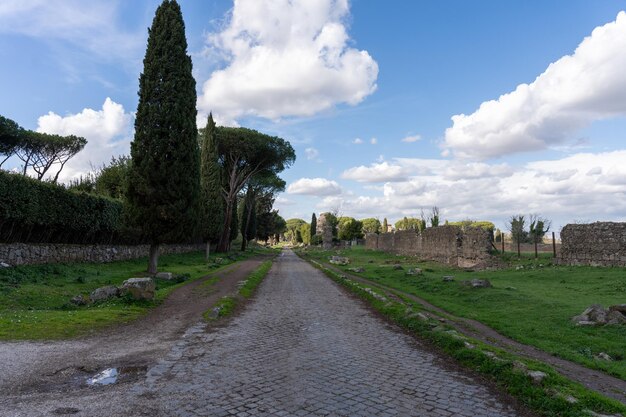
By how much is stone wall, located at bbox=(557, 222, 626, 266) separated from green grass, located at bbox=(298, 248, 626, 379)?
125cm

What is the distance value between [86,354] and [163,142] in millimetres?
15388

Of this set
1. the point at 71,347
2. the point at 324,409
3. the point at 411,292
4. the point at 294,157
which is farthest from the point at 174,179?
the point at 294,157

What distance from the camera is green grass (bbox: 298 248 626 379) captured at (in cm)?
862

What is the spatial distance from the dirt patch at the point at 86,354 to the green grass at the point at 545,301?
7.39m

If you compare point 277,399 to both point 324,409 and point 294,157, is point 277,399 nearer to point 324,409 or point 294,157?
point 324,409

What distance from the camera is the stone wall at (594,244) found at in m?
21.0

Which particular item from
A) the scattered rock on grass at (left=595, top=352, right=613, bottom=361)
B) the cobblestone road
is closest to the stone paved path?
the cobblestone road

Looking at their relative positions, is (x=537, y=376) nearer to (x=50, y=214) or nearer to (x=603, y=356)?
(x=603, y=356)

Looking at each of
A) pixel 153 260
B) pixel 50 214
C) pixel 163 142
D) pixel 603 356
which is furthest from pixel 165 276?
pixel 603 356

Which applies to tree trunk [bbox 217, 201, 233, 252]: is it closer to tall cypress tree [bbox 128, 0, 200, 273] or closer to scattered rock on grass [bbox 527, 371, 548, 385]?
tall cypress tree [bbox 128, 0, 200, 273]

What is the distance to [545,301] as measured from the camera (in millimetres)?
13023

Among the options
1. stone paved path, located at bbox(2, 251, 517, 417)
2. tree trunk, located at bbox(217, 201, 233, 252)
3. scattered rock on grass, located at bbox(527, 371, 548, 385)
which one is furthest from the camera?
tree trunk, located at bbox(217, 201, 233, 252)

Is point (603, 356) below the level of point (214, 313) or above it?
below

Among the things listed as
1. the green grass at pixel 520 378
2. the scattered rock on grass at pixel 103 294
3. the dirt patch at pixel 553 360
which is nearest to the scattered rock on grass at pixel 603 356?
the dirt patch at pixel 553 360
